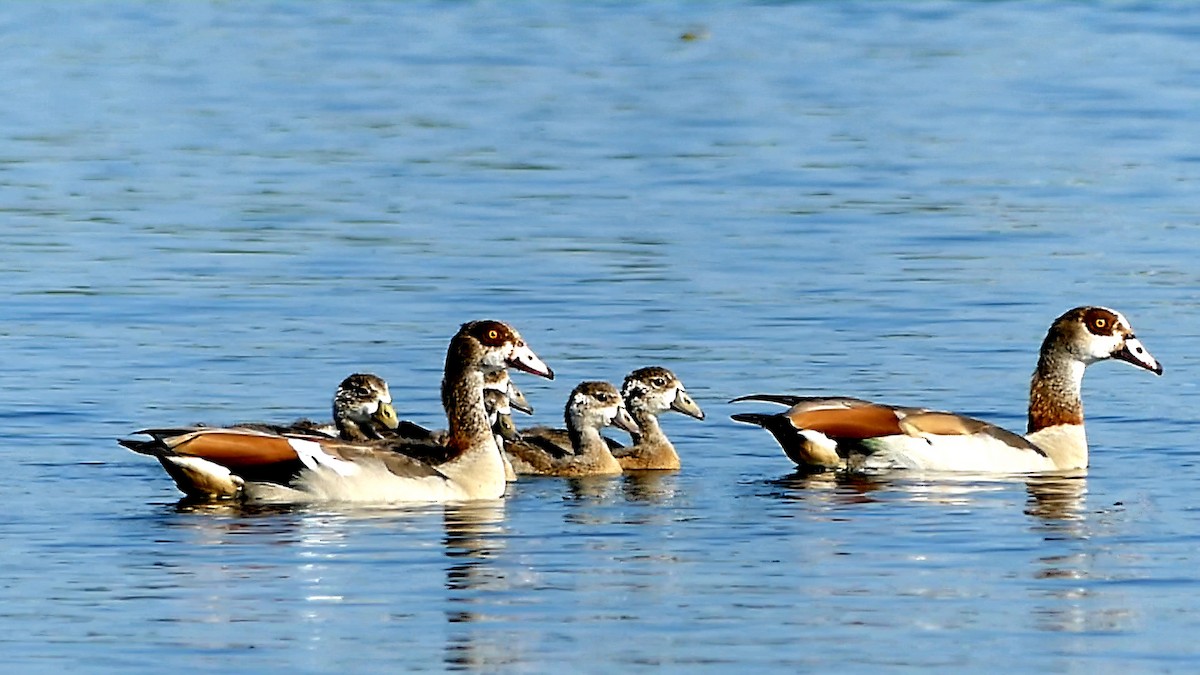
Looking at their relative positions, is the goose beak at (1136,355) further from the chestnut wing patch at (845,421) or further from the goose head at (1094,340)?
the chestnut wing patch at (845,421)

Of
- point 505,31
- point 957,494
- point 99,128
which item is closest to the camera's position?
point 957,494

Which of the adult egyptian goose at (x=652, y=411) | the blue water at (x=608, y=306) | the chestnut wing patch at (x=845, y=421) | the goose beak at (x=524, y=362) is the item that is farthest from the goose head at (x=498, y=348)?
the chestnut wing patch at (x=845, y=421)

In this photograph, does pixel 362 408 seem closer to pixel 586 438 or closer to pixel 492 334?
pixel 492 334

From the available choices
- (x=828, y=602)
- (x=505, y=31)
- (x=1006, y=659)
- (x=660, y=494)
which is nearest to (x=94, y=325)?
(x=660, y=494)

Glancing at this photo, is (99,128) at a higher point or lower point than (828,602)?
higher

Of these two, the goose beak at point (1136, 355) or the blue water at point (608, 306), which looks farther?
the goose beak at point (1136, 355)

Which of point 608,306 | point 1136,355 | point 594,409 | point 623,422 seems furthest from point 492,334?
point 608,306

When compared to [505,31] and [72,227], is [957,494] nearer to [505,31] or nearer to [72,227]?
[72,227]

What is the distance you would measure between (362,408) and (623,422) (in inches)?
72.6

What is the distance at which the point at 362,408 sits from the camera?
63.9 feet

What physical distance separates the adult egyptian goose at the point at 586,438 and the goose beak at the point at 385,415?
966 millimetres

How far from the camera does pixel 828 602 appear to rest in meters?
14.5

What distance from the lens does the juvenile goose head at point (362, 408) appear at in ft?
63.9

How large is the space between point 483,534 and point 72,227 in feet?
46.4
